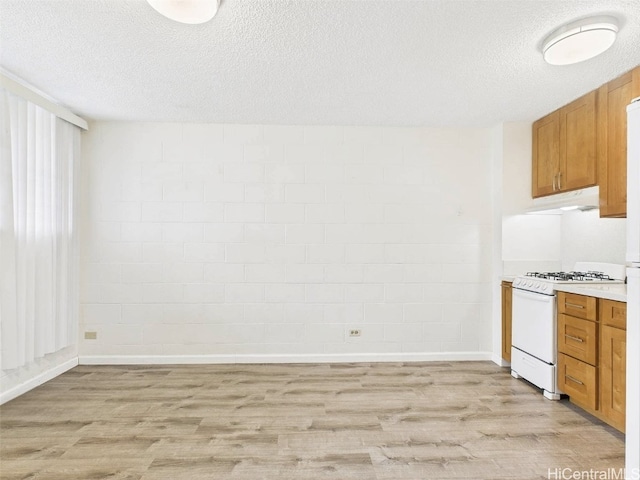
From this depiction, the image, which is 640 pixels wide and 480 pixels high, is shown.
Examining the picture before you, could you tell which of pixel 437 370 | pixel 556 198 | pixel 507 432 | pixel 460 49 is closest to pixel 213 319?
pixel 437 370

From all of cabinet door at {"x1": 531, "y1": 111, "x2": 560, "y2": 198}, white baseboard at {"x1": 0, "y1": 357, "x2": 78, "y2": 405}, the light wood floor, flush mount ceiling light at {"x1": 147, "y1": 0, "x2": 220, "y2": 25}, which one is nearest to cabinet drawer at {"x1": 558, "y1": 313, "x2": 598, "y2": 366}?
the light wood floor

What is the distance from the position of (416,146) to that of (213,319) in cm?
297

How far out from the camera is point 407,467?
85.1 inches

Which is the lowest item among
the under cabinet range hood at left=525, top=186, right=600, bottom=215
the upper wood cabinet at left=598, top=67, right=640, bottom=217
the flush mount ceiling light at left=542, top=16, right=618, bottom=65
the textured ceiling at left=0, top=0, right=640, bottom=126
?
the under cabinet range hood at left=525, top=186, right=600, bottom=215

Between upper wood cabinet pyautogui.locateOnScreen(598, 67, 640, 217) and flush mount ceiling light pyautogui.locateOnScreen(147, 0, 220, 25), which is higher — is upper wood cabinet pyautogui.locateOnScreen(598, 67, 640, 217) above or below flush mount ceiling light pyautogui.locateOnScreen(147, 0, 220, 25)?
below

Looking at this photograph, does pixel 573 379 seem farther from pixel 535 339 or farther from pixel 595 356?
pixel 535 339

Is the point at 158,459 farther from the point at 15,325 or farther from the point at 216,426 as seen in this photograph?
the point at 15,325

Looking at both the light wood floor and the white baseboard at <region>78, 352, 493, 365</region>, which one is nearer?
the light wood floor

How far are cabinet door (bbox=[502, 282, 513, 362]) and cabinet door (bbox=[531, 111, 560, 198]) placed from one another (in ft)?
3.47

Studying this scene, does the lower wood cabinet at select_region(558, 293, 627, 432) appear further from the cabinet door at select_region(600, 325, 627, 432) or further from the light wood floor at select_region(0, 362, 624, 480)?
the light wood floor at select_region(0, 362, 624, 480)

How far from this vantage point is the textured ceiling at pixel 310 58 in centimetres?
211

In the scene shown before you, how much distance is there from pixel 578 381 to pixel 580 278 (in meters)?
0.88

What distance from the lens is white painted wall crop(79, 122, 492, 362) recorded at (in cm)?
404

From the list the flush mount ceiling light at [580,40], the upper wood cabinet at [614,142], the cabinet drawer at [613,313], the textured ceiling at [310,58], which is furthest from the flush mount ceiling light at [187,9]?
the cabinet drawer at [613,313]
